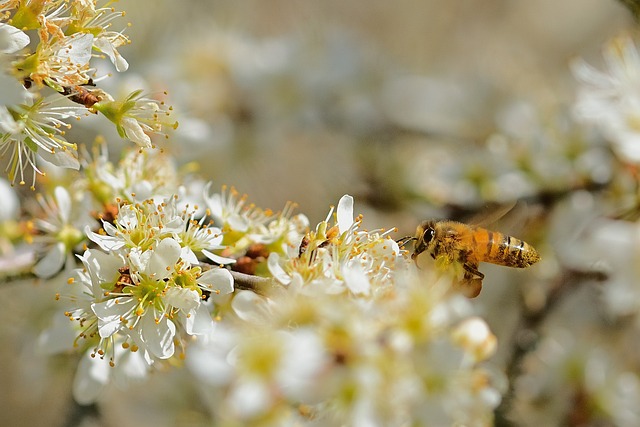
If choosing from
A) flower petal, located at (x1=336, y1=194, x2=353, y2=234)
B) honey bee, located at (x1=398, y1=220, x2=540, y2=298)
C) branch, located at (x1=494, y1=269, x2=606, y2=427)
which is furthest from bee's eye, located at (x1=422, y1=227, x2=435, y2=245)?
branch, located at (x1=494, y1=269, x2=606, y2=427)

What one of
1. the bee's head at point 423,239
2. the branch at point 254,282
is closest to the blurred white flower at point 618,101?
the bee's head at point 423,239

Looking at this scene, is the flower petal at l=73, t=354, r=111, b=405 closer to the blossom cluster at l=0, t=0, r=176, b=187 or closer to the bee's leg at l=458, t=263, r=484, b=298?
the blossom cluster at l=0, t=0, r=176, b=187

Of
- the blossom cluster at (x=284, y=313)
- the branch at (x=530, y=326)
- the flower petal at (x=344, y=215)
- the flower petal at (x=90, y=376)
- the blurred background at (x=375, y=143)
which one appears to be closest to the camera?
the blossom cluster at (x=284, y=313)

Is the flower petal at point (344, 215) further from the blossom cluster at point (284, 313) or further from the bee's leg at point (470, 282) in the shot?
the bee's leg at point (470, 282)

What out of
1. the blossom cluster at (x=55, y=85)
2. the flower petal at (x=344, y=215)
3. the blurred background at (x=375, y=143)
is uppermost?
the blossom cluster at (x=55, y=85)

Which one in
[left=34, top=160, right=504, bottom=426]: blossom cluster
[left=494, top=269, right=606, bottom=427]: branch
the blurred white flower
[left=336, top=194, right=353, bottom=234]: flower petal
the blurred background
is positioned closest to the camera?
[left=34, top=160, right=504, bottom=426]: blossom cluster

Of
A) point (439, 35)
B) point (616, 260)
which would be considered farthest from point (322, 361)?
point (439, 35)

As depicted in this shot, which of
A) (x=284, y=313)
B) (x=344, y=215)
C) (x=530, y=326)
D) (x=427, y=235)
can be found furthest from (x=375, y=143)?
(x=284, y=313)
